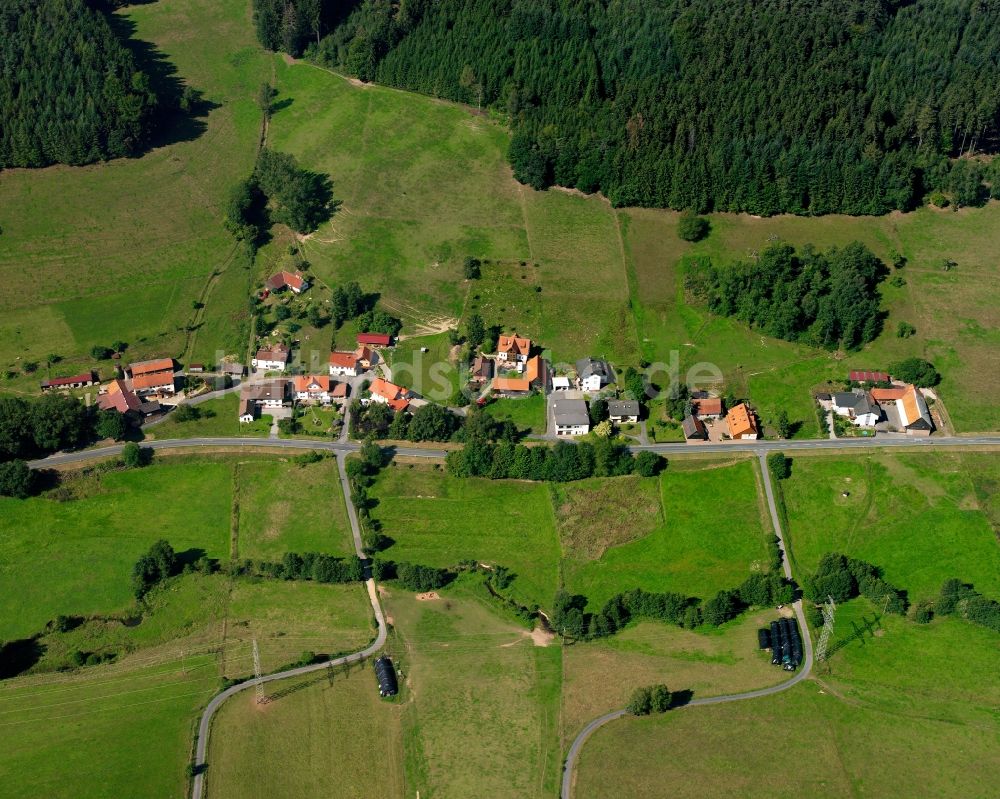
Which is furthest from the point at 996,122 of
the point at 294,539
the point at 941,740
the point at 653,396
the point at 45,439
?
the point at 45,439

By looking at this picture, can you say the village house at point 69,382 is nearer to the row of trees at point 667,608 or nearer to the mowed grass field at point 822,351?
the row of trees at point 667,608

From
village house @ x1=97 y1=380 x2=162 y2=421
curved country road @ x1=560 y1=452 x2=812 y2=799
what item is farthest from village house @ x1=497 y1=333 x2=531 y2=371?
village house @ x1=97 y1=380 x2=162 y2=421

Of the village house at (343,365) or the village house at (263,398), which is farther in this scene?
the village house at (343,365)

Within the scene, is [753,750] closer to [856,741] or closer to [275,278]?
[856,741]

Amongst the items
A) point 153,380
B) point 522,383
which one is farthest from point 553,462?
point 153,380

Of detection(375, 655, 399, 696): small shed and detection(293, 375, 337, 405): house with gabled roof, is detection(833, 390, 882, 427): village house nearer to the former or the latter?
detection(375, 655, 399, 696): small shed

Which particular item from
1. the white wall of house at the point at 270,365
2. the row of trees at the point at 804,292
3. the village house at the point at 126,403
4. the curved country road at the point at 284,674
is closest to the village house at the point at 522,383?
the curved country road at the point at 284,674

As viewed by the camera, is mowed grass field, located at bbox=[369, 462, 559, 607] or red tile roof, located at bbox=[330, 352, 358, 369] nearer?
mowed grass field, located at bbox=[369, 462, 559, 607]
